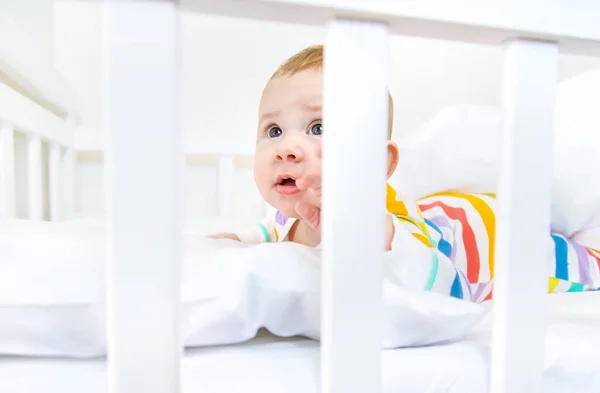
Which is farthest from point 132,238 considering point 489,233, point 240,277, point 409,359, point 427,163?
point 427,163

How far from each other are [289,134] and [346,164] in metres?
0.26

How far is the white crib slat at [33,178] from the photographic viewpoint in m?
0.93

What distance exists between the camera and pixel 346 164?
1.10 feet

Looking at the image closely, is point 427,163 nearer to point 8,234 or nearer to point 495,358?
point 495,358

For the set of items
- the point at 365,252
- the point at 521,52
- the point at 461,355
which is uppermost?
the point at 521,52

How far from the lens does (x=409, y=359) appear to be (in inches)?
16.8

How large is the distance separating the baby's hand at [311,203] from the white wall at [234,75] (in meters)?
0.92

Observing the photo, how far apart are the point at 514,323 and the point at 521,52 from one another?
0.67 feet

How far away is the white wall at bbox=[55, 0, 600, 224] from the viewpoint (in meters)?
1.47

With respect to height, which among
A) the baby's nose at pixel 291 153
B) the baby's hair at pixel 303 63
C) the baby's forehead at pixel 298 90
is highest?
the baby's hair at pixel 303 63

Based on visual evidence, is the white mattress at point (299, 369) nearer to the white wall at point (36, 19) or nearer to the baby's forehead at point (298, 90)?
the baby's forehead at point (298, 90)

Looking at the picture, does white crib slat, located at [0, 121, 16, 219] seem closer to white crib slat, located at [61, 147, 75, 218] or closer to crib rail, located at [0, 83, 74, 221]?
crib rail, located at [0, 83, 74, 221]

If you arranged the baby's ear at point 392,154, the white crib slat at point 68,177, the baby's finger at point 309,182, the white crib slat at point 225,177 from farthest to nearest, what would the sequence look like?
the white crib slat at point 225,177, the white crib slat at point 68,177, the baby's ear at point 392,154, the baby's finger at point 309,182

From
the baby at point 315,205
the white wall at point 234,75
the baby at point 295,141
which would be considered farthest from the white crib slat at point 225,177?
the baby at point 295,141
